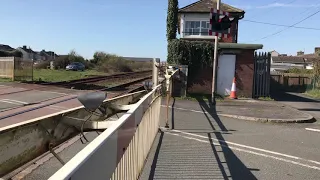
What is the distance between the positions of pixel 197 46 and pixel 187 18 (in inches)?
493

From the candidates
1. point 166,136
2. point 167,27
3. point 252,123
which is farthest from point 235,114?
point 167,27

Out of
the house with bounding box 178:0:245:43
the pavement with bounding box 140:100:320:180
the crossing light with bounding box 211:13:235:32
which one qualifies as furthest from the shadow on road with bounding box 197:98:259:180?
the house with bounding box 178:0:245:43

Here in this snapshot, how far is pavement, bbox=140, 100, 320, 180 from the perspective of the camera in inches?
223

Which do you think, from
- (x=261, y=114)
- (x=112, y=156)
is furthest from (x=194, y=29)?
(x=112, y=156)

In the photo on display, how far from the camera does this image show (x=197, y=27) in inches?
1207

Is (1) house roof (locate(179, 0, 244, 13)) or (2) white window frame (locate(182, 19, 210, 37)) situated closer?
(1) house roof (locate(179, 0, 244, 13))

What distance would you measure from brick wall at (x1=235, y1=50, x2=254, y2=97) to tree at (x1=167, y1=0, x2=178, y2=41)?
663 centimetres

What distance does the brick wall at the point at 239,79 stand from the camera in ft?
61.1

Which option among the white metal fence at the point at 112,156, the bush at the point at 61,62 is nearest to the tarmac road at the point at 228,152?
the white metal fence at the point at 112,156

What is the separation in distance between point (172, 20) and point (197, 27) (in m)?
6.83

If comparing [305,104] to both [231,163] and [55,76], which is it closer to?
[231,163]

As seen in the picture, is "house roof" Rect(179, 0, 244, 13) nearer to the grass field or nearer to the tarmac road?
the grass field

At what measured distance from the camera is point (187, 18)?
30.6 meters

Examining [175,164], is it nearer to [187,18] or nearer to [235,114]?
[235,114]
